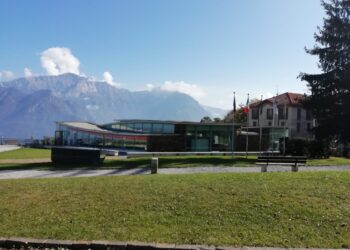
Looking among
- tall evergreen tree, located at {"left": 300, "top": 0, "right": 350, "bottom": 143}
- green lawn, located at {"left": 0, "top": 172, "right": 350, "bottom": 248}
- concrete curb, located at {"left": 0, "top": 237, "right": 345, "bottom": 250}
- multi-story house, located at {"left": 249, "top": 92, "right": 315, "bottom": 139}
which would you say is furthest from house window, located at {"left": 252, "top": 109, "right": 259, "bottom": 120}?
concrete curb, located at {"left": 0, "top": 237, "right": 345, "bottom": 250}

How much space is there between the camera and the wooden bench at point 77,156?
26.5 meters

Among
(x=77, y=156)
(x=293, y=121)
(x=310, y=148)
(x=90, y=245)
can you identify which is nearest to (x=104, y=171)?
(x=77, y=156)

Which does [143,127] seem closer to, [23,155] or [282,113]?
[23,155]

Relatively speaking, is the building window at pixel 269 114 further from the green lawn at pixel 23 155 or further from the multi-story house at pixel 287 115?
the green lawn at pixel 23 155

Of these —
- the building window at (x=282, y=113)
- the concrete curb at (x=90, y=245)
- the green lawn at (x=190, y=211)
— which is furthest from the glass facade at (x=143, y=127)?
the concrete curb at (x=90, y=245)

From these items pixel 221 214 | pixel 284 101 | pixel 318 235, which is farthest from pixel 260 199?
pixel 284 101

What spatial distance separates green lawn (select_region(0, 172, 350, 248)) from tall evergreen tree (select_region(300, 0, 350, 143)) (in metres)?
25.6

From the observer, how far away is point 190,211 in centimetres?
1008

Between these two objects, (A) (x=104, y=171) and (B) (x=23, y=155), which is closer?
(A) (x=104, y=171)

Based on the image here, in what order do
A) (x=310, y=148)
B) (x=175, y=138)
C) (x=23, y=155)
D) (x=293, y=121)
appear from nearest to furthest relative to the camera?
(x=310, y=148)
(x=23, y=155)
(x=175, y=138)
(x=293, y=121)

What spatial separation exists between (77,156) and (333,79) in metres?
21.2

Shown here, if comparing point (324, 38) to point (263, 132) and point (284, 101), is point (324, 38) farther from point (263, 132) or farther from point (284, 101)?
point (284, 101)

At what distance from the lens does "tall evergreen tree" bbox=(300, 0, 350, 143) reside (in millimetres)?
36594

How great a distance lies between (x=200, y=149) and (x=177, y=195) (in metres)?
36.0
